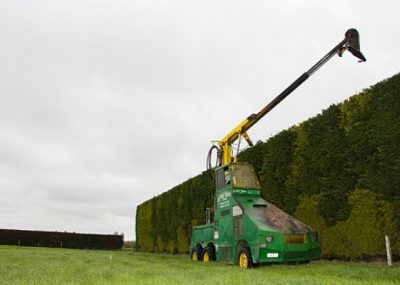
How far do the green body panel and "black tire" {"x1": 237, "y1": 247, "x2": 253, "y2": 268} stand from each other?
171 mm

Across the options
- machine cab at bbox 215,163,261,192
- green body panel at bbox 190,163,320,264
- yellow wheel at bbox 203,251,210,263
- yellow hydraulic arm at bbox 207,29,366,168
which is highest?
yellow hydraulic arm at bbox 207,29,366,168

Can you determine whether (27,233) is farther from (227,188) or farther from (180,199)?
(227,188)

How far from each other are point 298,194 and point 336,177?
2.30 metres

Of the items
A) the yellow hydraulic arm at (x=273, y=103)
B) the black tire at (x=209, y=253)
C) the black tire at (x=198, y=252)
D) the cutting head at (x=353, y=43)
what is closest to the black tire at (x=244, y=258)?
the black tire at (x=209, y=253)

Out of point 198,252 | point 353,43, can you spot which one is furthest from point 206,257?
point 353,43

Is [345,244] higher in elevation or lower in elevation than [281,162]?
lower

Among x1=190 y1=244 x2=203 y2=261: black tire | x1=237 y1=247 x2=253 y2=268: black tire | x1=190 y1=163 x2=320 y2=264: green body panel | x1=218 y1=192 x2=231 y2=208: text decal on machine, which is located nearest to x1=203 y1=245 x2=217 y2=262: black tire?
x1=190 y1=163 x2=320 y2=264: green body panel

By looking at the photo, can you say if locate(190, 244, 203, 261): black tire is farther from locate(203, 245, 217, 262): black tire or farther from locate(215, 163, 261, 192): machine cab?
locate(215, 163, 261, 192): machine cab

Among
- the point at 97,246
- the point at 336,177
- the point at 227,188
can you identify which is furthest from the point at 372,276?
the point at 97,246

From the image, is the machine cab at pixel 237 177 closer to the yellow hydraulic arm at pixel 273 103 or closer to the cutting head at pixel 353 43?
the yellow hydraulic arm at pixel 273 103

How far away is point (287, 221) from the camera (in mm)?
13672

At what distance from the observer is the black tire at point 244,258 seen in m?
13.2

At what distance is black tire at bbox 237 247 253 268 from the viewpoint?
43.4ft

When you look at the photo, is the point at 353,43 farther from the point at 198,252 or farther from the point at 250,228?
the point at 198,252
